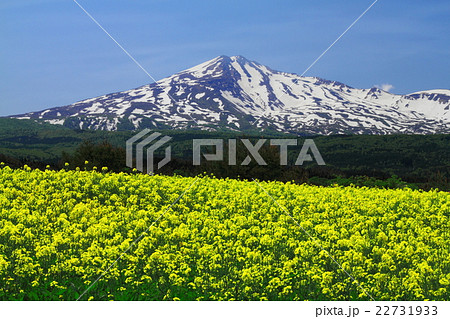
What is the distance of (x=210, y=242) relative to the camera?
10148mm

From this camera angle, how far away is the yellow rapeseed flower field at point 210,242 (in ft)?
25.6

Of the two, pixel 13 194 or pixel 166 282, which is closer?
pixel 166 282

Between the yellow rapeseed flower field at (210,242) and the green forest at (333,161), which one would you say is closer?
the yellow rapeseed flower field at (210,242)

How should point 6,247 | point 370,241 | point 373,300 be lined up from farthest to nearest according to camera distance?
point 370,241, point 6,247, point 373,300

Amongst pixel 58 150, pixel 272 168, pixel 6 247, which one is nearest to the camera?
pixel 6 247

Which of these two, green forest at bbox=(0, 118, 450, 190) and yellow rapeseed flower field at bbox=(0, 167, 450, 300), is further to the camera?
green forest at bbox=(0, 118, 450, 190)

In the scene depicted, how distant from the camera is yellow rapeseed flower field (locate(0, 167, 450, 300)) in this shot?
25.6 feet

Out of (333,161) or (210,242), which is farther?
(333,161)

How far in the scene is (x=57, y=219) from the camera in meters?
11.5

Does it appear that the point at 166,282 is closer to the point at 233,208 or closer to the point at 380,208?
the point at 233,208

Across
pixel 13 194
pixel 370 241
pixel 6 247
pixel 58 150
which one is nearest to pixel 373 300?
pixel 370 241

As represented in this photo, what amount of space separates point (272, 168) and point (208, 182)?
9614 mm

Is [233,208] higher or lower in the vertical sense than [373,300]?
higher

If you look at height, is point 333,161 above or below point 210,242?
above
